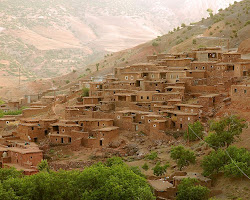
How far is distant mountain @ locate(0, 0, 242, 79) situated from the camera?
83200 mm

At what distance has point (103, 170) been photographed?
75.9 ft

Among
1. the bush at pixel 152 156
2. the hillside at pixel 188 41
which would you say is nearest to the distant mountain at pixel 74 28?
the hillside at pixel 188 41

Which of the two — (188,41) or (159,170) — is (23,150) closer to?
(159,170)

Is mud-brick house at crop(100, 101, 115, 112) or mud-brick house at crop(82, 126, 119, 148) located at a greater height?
mud-brick house at crop(100, 101, 115, 112)

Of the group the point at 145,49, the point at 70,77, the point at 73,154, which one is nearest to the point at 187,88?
the point at 73,154

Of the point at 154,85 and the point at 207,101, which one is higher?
the point at 154,85

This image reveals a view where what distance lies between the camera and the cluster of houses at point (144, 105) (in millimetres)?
30938

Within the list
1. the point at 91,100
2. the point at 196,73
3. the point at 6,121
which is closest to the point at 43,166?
the point at 91,100

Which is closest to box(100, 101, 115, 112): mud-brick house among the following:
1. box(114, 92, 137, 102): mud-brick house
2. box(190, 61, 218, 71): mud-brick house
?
box(114, 92, 137, 102): mud-brick house

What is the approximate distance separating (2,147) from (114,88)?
8.94 m

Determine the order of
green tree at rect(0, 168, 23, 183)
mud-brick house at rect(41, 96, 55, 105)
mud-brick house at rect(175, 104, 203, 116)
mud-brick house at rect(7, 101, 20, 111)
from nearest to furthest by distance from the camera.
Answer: green tree at rect(0, 168, 23, 183)
mud-brick house at rect(175, 104, 203, 116)
mud-brick house at rect(41, 96, 55, 105)
mud-brick house at rect(7, 101, 20, 111)

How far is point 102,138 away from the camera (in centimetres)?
3184

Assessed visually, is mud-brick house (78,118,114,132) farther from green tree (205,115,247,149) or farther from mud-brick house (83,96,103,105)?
green tree (205,115,247,149)

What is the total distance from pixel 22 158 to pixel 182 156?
9086 millimetres
